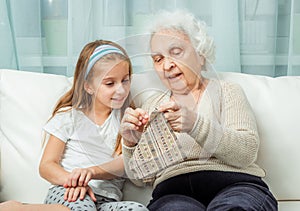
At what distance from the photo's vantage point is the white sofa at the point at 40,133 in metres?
1.59

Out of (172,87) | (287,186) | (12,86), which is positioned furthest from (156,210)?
(12,86)

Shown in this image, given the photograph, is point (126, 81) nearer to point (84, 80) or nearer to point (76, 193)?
point (84, 80)

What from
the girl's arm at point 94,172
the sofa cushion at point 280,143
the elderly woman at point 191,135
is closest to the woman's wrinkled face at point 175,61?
the elderly woman at point 191,135

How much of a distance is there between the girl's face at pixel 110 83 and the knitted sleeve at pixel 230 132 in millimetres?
191

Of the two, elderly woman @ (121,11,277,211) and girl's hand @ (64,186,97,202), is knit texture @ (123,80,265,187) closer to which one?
elderly woman @ (121,11,277,211)

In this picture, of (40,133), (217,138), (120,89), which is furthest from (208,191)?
(40,133)

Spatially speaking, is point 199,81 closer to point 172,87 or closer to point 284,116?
point 172,87

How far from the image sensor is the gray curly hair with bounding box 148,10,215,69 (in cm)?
137

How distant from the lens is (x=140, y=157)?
1299 millimetres

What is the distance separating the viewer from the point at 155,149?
1264 millimetres

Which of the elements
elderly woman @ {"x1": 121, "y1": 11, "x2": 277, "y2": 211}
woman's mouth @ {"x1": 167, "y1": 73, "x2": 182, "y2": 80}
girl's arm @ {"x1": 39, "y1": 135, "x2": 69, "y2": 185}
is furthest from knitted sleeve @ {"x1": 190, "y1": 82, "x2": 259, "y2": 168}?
girl's arm @ {"x1": 39, "y1": 135, "x2": 69, "y2": 185}

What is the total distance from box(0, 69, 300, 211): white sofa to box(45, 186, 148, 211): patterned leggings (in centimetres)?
17

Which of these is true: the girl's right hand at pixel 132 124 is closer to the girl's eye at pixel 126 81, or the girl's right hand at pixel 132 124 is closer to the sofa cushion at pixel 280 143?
the girl's eye at pixel 126 81

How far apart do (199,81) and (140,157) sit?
0.23 meters
